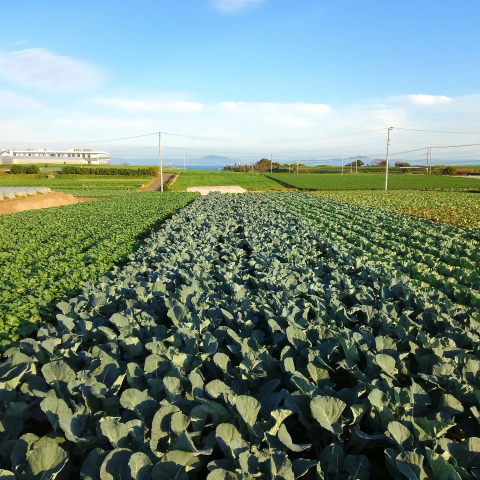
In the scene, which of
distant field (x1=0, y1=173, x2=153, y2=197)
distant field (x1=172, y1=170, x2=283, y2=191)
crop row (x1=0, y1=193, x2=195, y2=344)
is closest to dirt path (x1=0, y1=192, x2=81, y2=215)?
crop row (x1=0, y1=193, x2=195, y2=344)

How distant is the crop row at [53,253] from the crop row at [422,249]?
658cm

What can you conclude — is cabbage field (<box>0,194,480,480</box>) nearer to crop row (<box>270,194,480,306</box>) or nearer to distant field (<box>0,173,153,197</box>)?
crop row (<box>270,194,480,306</box>)

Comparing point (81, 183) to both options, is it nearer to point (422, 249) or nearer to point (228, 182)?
point (228, 182)

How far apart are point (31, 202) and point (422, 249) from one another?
27075 mm

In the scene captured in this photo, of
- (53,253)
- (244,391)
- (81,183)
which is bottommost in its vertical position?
(53,253)

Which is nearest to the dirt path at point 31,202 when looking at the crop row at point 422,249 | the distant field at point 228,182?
the crop row at point 422,249

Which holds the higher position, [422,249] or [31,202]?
[31,202]

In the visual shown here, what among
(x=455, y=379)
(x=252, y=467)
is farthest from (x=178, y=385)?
(x=455, y=379)

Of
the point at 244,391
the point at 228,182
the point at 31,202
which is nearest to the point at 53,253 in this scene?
the point at 244,391

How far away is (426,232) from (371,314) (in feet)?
36.2

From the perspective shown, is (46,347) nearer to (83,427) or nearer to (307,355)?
(83,427)

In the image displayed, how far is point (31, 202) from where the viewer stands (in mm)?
27266

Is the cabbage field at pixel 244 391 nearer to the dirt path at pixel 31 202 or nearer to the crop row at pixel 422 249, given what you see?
the crop row at pixel 422 249

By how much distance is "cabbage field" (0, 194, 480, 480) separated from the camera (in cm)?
204
